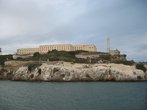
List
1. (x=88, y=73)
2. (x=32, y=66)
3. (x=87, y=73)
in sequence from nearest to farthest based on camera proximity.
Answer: (x=87, y=73) < (x=88, y=73) < (x=32, y=66)

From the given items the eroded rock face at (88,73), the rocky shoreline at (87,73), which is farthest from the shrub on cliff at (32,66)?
the eroded rock face at (88,73)

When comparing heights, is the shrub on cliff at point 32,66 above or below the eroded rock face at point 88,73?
above

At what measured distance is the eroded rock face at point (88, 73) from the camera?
118 meters

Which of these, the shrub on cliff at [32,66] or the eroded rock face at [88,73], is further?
the shrub on cliff at [32,66]

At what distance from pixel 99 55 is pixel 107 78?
4995 centimetres

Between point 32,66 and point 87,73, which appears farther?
point 32,66

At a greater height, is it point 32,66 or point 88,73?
point 32,66

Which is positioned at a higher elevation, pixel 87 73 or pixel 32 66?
pixel 32 66

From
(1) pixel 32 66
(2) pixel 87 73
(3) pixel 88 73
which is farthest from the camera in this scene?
(1) pixel 32 66

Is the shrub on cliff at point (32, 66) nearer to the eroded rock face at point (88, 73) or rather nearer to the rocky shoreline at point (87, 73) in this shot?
the rocky shoreline at point (87, 73)

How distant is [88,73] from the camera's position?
118188 millimetres

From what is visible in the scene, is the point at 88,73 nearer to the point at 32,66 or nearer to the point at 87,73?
the point at 87,73

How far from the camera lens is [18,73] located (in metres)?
131

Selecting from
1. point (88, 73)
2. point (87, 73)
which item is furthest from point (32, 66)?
point (88, 73)
